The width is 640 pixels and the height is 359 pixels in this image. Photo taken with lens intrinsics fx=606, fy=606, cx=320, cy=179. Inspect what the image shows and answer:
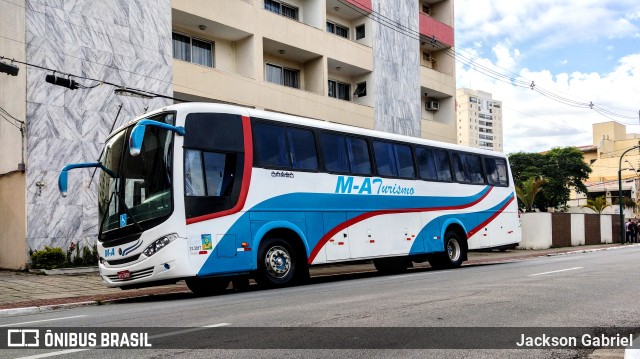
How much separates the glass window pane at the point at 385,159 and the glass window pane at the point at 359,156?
404mm

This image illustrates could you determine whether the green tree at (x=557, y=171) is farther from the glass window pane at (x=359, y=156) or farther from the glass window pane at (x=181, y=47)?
the glass window pane at (x=359, y=156)

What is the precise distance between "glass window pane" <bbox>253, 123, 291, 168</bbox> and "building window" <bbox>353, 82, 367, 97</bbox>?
18291 mm

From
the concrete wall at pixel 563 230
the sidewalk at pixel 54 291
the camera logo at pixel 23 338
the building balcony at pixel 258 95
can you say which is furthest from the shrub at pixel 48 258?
the concrete wall at pixel 563 230

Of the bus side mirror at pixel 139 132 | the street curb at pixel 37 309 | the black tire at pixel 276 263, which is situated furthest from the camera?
the black tire at pixel 276 263

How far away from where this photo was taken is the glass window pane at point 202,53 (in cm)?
2420

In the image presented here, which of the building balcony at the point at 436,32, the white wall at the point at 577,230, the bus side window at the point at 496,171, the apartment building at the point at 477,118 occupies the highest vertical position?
the apartment building at the point at 477,118

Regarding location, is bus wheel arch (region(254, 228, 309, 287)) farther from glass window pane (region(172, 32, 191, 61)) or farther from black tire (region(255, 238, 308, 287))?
glass window pane (region(172, 32, 191, 61))

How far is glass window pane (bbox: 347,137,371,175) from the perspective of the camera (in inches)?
597

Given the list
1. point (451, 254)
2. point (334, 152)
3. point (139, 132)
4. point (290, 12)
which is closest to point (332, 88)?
point (290, 12)

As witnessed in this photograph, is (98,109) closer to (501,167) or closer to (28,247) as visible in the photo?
(28,247)

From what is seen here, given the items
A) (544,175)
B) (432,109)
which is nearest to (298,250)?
(432,109)

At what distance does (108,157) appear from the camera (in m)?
12.4

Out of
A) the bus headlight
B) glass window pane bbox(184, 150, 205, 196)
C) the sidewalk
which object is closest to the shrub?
the sidewalk

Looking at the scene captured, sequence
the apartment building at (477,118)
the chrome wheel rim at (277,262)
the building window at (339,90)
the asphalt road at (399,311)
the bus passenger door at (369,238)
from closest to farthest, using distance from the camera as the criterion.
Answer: the asphalt road at (399,311) → the chrome wheel rim at (277,262) → the bus passenger door at (369,238) → the building window at (339,90) → the apartment building at (477,118)
